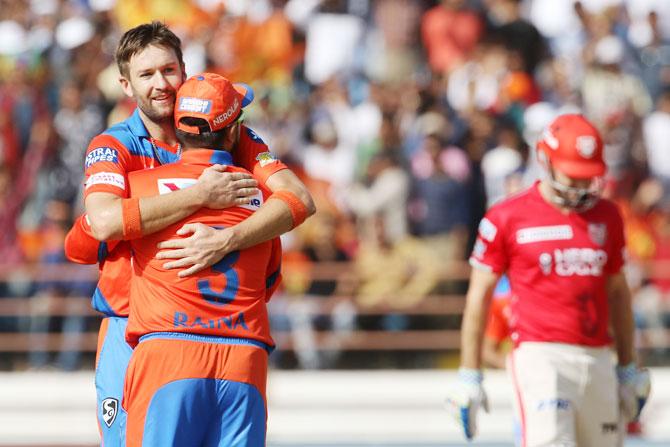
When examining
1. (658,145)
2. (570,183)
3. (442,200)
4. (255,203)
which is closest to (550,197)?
(570,183)

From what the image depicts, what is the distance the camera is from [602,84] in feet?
43.7

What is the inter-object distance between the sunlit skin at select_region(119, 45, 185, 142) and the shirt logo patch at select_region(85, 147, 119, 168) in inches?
11.7

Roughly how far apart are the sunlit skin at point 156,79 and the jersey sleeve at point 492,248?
5.80ft

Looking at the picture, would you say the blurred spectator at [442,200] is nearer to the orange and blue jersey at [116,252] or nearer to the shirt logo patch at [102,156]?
the orange and blue jersey at [116,252]

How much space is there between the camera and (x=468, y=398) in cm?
607

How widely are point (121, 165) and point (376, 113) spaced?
843 cm

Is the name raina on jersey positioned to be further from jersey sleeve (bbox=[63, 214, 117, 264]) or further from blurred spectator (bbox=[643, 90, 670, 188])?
blurred spectator (bbox=[643, 90, 670, 188])

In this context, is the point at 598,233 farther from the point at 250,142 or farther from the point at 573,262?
the point at 250,142

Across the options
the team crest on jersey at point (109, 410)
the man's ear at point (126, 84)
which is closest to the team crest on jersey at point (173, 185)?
the man's ear at point (126, 84)

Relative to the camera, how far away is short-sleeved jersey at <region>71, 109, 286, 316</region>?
4.88m

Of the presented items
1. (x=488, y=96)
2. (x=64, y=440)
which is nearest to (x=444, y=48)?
(x=488, y=96)

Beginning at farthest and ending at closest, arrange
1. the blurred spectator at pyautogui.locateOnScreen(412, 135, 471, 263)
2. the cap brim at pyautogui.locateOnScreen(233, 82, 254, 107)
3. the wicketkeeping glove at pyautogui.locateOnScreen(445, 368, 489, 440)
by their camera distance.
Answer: the blurred spectator at pyautogui.locateOnScreen(412, 135, 471, 263)
the wicketkeeping glove at pyautogui.locateOnScreen(445, 368, 489, 440)
the cap brim at pyautogui.locateOnScreen(233, 82, 254, 107)

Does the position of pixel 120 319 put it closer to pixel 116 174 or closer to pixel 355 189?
pixel 116 174

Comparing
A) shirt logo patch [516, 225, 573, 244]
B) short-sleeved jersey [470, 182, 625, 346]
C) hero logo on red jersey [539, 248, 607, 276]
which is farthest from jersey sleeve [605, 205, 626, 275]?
shirt logo patch [516, 225, 573, 244]
